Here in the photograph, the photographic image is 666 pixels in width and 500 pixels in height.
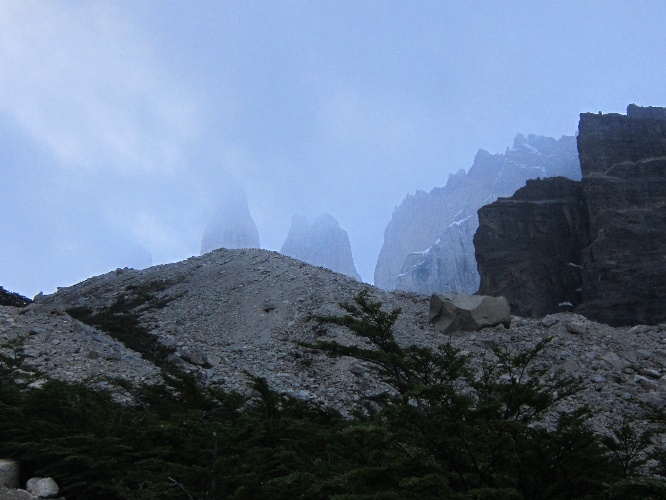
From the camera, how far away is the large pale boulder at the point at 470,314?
2659 centimetres

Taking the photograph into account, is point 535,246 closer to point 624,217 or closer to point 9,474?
point 624,217

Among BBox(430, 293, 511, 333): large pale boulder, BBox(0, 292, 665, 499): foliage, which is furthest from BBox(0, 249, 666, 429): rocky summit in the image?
BBox(0, 292, 665, 499): foliage

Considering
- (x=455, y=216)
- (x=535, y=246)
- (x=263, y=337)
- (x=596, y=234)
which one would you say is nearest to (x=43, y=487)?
(x=263, y=337)

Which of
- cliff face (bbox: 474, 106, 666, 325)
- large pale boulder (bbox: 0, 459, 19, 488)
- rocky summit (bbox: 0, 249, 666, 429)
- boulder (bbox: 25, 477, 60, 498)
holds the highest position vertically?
cliff face (bbox: 474, 106, 666, 325)

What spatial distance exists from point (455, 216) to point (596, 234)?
89.8m

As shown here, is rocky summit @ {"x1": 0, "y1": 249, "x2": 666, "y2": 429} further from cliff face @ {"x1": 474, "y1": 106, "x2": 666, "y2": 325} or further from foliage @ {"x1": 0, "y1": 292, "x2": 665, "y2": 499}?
cliff face @ {"x1": 474, "y1": 106, "x2": 666, "y2": 325}

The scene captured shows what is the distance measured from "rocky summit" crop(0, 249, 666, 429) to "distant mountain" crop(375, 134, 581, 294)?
86.3 meters

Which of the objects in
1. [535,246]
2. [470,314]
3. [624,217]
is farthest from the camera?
[535,246]

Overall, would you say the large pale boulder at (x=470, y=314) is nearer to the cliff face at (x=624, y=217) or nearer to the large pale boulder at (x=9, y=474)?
the large pale boulder at (x=9, y=474)

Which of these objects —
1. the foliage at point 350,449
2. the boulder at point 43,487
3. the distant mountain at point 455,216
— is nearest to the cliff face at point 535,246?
the foliage at point 350,449

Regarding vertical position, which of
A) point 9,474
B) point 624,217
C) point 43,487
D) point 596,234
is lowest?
point 43,487

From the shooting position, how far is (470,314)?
26891mm

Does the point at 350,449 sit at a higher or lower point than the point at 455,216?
lower

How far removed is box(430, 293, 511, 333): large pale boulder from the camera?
26.6m
